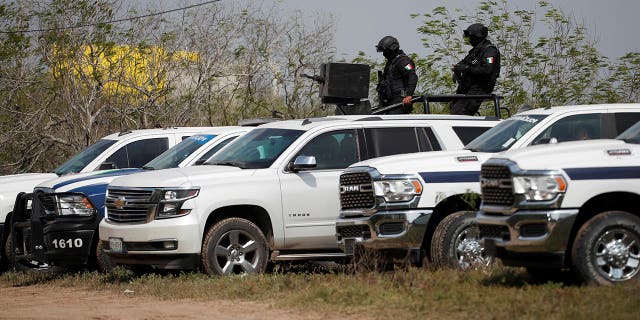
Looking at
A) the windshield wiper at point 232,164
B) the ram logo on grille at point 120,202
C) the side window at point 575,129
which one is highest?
the side window at point 575,129

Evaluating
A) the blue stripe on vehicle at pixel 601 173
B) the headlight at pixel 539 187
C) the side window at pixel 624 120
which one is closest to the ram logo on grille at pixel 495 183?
the headlight at pixel 539 187

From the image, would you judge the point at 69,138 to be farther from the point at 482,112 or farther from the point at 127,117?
the point at 482,112

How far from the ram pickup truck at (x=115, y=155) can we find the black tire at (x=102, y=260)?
1.78 meters

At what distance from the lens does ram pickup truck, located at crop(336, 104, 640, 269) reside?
38.5 feet

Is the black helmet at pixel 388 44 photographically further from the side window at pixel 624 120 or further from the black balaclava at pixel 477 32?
the side window at pixel 624 120

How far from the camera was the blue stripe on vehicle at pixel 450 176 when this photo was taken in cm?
1183

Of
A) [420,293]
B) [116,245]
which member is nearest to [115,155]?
[116,245]

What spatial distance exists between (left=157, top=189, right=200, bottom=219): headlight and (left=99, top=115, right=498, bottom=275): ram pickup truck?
0.01 meters

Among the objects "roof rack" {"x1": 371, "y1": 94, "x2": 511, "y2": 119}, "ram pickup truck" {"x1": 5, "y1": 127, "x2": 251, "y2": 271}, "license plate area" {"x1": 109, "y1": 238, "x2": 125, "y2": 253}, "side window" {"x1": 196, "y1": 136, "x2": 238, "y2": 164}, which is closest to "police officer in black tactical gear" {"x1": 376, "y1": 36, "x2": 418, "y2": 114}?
"roof rack" {"x1": 371, "y1": 94, "x2": 511, "y2": 119}

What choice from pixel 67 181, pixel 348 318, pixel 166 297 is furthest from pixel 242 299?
pixel 67 181

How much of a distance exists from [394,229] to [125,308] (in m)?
2.82

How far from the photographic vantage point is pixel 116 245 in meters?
13.2

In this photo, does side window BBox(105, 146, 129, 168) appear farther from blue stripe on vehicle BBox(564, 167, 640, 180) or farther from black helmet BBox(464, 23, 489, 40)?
blue stripe on vehicle BBox(564, 167, 640, 180)

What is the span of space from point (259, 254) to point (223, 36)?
1498cm
